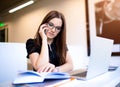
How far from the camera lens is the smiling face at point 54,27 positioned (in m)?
1.38

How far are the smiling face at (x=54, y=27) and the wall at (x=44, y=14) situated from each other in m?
1.41

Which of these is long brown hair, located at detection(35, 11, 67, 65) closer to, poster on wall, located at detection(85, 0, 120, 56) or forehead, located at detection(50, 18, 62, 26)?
forehead, located at detection(50, 18, 62, 26)

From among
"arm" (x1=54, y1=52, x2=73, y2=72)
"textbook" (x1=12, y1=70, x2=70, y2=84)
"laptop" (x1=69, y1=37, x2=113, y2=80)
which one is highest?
"laptop" (x1=69, y1=37, x2=113, y2=80)

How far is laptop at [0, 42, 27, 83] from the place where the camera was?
1651 millimetres

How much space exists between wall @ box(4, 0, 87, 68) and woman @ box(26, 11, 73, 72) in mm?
1308

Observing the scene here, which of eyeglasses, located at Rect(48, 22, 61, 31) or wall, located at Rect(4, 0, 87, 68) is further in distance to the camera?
wall, located at Rect(4, 0, 87, 68)

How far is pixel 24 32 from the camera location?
4359 millimetres

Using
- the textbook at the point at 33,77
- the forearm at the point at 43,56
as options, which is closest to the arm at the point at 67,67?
the forearm at the point at 43,56

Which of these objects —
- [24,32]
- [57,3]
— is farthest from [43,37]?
[24,32]

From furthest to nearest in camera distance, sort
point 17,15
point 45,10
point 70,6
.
Result: point 17,15 < point 45,10 < point 70,6

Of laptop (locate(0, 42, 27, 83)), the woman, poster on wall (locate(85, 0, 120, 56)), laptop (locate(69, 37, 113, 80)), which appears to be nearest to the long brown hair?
the woman

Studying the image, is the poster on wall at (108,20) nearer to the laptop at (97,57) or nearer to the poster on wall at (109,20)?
the poster on wall at (109,20)

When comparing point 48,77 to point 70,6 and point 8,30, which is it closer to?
point 70,6

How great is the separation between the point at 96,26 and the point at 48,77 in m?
1.97
